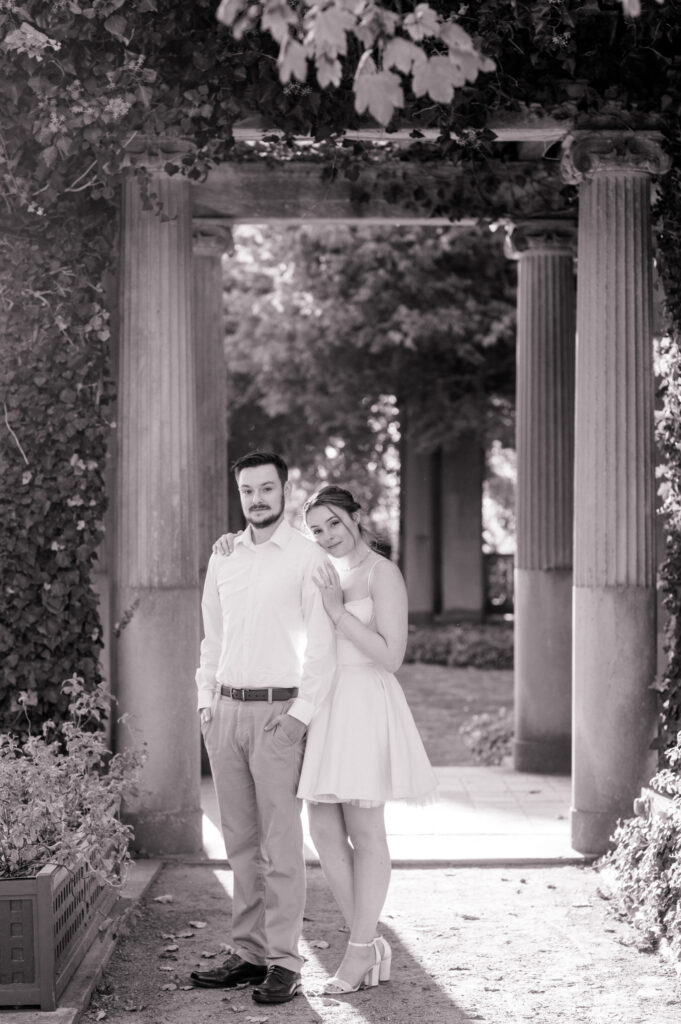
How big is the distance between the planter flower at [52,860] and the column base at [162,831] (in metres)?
1.24

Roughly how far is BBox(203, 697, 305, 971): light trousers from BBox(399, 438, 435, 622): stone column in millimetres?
18482

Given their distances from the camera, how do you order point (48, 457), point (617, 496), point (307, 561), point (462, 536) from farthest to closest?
point (462, 536) < point (617, 496) < point (48, 457) < point (307, 561)

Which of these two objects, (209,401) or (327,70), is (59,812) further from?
(209,401)

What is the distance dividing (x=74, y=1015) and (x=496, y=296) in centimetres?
1619

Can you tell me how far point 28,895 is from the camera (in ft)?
17.3

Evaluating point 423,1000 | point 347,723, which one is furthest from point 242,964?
point 347,723

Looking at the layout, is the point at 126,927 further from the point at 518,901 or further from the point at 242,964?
the point at 518,901

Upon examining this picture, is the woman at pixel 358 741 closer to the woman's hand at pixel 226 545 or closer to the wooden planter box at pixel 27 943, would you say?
the woman's hand at pixel 226 545

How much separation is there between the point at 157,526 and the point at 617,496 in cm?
266

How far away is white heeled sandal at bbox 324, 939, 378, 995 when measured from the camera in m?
5.63

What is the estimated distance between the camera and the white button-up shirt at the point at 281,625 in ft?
18.0

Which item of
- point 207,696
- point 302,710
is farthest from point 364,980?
point 207,696

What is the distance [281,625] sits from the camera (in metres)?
5.59

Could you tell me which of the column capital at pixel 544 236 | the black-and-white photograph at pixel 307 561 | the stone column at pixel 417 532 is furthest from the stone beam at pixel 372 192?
the stone column at pixel 417 532
